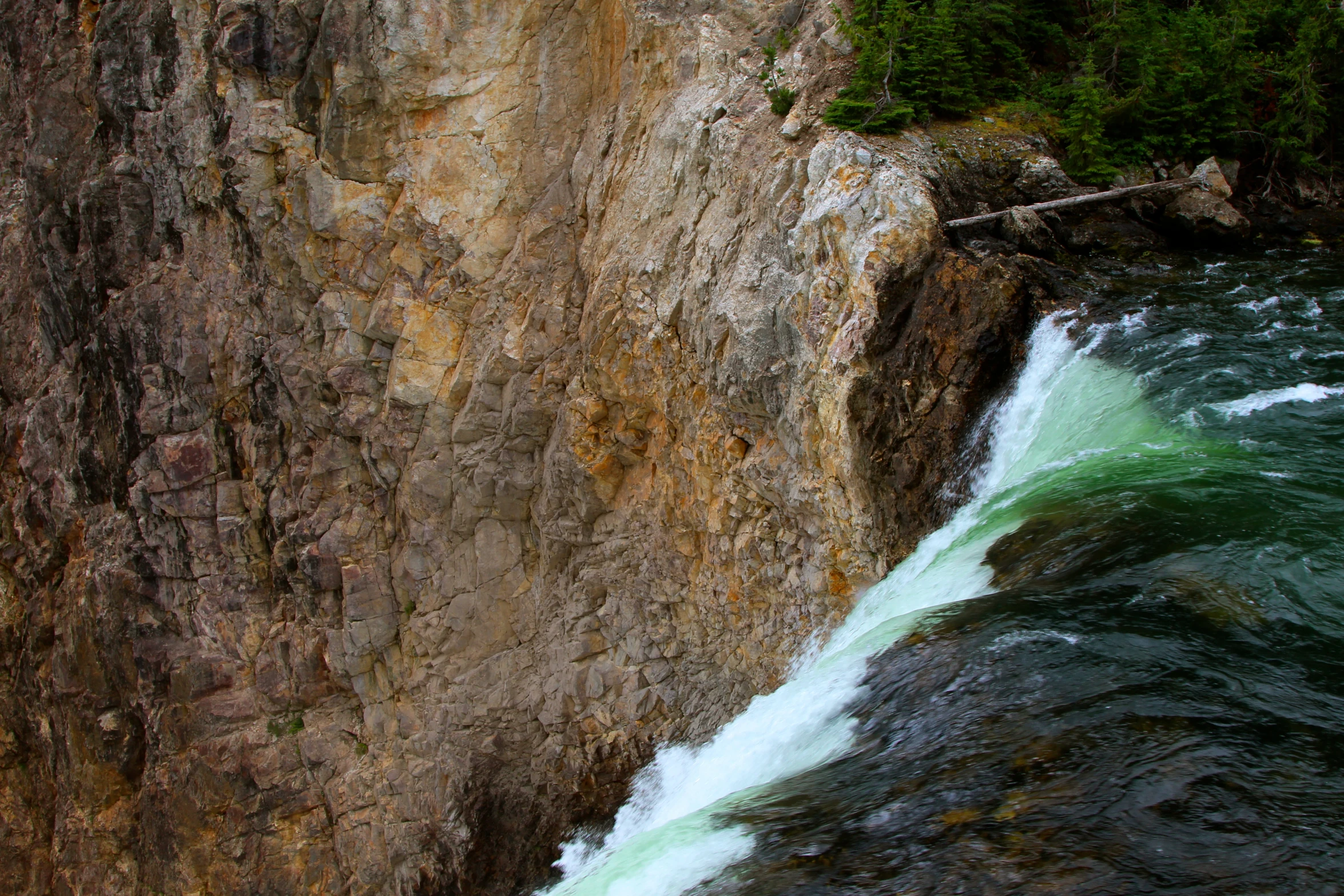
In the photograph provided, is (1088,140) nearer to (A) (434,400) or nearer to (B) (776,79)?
(B) (776,79)

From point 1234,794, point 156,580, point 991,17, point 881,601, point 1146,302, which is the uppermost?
point 991,17

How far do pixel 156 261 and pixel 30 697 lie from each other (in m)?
10.7

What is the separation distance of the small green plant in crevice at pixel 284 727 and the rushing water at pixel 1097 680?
12591mm

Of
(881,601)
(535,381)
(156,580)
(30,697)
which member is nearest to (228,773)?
(156,580)

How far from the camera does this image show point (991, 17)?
1407 cm

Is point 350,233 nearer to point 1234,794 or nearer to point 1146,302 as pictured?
point 1146,302

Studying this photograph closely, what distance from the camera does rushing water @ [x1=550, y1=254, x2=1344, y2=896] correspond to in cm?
465

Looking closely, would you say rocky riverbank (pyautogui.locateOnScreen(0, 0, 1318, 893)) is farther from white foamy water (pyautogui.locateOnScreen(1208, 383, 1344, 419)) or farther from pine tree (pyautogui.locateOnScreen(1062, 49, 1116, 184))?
white foamy water (pyautogui.locateOnScreen(1208, 383, 1344, 419))

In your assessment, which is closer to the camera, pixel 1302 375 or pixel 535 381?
pixel 1302 375

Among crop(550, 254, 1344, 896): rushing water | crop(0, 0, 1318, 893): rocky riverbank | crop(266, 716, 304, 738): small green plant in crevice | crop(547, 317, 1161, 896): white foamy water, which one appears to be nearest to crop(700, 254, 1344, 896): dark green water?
crop(550, 254, 1344, 896): rushing water

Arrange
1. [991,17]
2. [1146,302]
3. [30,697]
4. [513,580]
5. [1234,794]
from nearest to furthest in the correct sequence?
[1234,794] → [1146,302] → [991,17] → [513,580] → [30,697]

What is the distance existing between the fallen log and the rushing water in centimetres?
213

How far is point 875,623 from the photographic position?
31.0 feet

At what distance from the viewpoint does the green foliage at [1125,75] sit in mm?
12969
